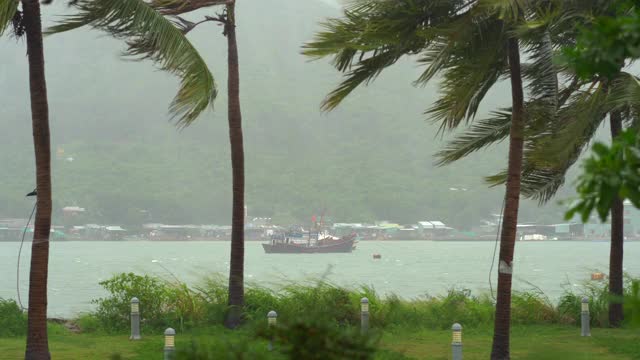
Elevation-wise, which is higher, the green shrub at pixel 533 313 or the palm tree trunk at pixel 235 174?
the palm tree trunk at pixel 235 174

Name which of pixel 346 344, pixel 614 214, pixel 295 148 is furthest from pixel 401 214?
pixel 346 344

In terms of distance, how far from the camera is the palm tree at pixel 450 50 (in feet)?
50.7

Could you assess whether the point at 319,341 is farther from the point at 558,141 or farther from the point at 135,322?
the point at 135,322

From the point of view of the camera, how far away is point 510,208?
16.2 metres

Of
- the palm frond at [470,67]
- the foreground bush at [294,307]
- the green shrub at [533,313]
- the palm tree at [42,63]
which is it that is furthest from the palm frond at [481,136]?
the palm tree at [42,63]

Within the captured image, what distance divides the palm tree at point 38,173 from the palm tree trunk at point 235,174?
6.13m

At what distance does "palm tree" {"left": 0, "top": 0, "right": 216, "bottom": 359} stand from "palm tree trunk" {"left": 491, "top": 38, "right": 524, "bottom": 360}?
490 cm

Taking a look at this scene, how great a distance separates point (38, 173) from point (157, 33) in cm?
273

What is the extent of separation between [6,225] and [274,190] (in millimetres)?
50200

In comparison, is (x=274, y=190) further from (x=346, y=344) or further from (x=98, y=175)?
(x=346, y=344)

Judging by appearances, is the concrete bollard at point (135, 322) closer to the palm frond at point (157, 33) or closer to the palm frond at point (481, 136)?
the palm frond at point (157, 33)


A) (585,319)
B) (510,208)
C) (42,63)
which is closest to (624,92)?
(510,208)

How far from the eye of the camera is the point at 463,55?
54.2ft

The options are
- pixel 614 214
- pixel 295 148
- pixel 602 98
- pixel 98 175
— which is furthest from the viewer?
pixel 295 148
